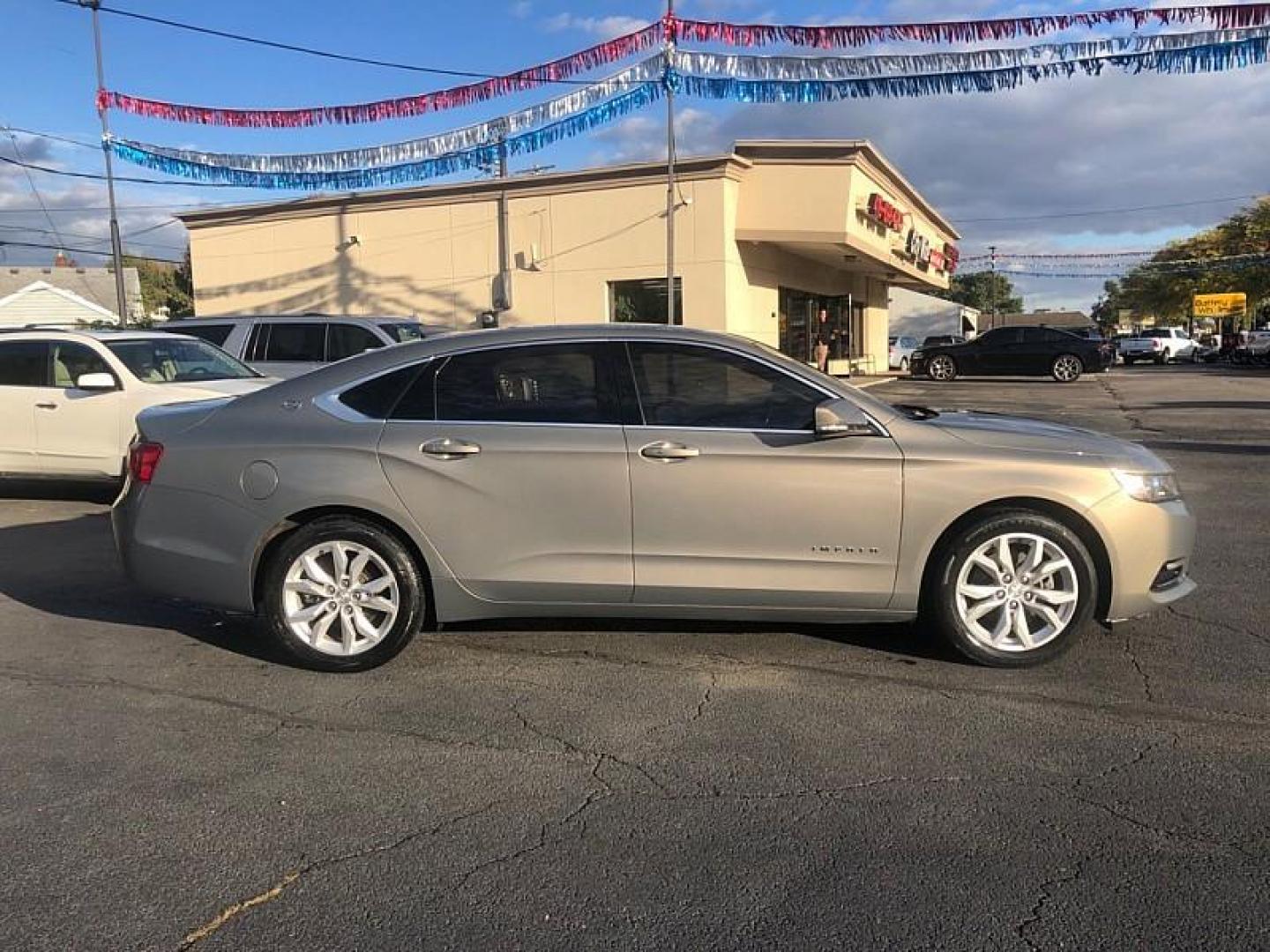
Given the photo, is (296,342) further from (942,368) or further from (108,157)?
(942,368)

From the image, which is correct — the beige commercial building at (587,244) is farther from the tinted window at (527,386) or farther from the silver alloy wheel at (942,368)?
the tinted window at (527,386)

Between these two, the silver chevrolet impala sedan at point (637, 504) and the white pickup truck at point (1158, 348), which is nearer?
the silver chevrolet impala sedan at point (637, 504)

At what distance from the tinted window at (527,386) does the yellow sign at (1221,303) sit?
211 ft

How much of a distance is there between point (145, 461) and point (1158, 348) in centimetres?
5254

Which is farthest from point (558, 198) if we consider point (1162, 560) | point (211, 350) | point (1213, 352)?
point (1213, 352)

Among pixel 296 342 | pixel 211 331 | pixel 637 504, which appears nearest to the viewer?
pixel 637 504

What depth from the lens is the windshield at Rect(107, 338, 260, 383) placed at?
9.21m

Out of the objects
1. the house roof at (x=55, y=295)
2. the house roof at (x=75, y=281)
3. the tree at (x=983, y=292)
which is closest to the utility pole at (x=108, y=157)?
the house roof at (x=55, y=295)

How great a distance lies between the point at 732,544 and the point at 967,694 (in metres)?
1.18

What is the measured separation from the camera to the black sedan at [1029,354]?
2805 centimetres

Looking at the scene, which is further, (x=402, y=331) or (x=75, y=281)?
(x=75, y=281)

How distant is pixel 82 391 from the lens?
9055 millimetres

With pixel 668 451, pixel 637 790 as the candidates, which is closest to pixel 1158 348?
pixel 668 451

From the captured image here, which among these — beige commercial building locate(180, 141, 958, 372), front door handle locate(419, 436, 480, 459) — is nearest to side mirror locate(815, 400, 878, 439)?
front door handle locate(419, 436, 480, 459)
